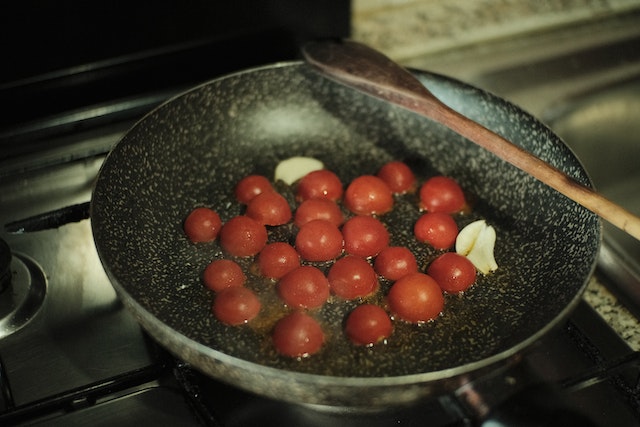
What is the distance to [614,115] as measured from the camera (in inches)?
47.0

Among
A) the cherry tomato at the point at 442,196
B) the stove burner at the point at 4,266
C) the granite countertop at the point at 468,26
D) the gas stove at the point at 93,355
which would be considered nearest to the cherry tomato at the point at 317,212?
the cherry tomato at the point at 442,196

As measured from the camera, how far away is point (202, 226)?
0.87 m

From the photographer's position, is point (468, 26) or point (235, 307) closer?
point (235, 307)

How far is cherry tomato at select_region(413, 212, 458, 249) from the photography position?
880 millimetres

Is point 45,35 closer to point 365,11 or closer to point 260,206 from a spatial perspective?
point 260,206

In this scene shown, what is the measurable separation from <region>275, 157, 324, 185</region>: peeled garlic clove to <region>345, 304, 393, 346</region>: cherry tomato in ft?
0.96

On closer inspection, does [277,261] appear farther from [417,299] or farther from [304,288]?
[417,299]

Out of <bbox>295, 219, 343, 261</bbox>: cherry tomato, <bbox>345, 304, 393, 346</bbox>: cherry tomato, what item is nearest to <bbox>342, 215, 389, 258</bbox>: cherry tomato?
<bbox>295, 219, 343, 261</bbox>: cherry tomato

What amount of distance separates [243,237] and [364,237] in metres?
0.15

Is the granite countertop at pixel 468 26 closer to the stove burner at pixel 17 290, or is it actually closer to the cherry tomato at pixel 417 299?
the cherry tomato at pixel 417 299

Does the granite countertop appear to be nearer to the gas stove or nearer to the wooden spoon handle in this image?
the wooden spoon handle

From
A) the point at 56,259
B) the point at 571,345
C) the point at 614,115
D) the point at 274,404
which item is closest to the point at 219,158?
the point at 56,259

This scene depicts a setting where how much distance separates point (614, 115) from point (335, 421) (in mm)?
783

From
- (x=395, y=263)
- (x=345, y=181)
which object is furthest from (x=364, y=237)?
(x=345, y=181)
